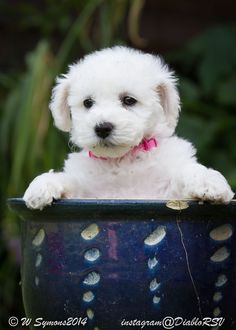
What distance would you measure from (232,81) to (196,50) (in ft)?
1.12

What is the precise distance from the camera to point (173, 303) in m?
2.11

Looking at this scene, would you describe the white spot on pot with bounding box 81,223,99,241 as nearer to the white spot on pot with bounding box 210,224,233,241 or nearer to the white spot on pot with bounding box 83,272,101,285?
the white spot on pot with bounding box 83,272,101,285

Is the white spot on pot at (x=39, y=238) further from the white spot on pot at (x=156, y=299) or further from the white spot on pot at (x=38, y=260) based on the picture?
the white spot on pot at (x=156, y=299)

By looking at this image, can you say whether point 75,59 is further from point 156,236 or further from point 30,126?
point 156,236

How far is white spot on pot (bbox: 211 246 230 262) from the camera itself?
2.15 metres

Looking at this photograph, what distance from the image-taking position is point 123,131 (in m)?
2.38

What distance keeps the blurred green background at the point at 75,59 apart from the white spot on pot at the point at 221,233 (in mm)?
1936

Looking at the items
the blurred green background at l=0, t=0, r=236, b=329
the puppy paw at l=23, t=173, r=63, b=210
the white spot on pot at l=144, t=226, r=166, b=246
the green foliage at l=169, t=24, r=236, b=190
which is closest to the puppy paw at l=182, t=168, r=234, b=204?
the white spot on pot at l=144, t=226, r=166, b=246

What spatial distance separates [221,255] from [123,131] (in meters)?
0.48

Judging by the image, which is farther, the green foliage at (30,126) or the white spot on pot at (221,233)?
the green foliage at (30,126)

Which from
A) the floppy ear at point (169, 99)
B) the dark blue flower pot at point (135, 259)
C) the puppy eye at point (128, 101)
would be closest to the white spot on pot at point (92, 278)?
the dark blue flower pot at point (135, 259)

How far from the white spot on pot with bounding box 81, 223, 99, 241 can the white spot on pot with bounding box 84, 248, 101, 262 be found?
0.03 m

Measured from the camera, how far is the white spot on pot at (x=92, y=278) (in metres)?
2.12

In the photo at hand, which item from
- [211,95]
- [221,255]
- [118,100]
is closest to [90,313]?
[221,255]
